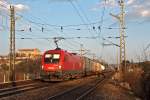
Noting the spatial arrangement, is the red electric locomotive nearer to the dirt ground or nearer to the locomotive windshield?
Result: the locomotive windshield

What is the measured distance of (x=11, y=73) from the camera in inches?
1682

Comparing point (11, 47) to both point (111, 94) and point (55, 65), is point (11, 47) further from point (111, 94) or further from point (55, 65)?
point (111, 94)

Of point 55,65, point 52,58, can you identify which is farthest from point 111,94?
point 52,58

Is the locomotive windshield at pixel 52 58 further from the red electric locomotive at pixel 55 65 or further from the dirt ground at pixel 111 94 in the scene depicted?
the dirt ground at pixel 111 94

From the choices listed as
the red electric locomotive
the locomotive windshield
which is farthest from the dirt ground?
the locomotive windshield

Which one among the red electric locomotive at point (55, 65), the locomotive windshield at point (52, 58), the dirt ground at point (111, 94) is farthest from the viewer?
the locomotive windshield at point (52, 58)

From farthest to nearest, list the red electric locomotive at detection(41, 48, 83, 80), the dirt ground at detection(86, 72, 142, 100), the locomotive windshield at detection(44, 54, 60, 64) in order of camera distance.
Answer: the locomotive windshield at detection(44, 54, 60, 64) < the red electric locomotive at detection(41, 48, 83, 80) < the dirt ground at detection(86, 72, 142, 100)

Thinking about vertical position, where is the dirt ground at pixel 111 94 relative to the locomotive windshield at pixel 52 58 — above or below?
below

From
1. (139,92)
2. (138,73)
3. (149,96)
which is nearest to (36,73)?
(138,73)

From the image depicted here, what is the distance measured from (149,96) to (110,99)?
2.81 meters

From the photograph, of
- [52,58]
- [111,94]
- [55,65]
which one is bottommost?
[111,94]

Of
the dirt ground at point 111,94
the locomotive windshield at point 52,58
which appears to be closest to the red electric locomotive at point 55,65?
the locomotive windshield at point 52,58

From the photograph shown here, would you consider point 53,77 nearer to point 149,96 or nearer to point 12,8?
point 12,8

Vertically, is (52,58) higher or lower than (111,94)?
higher
